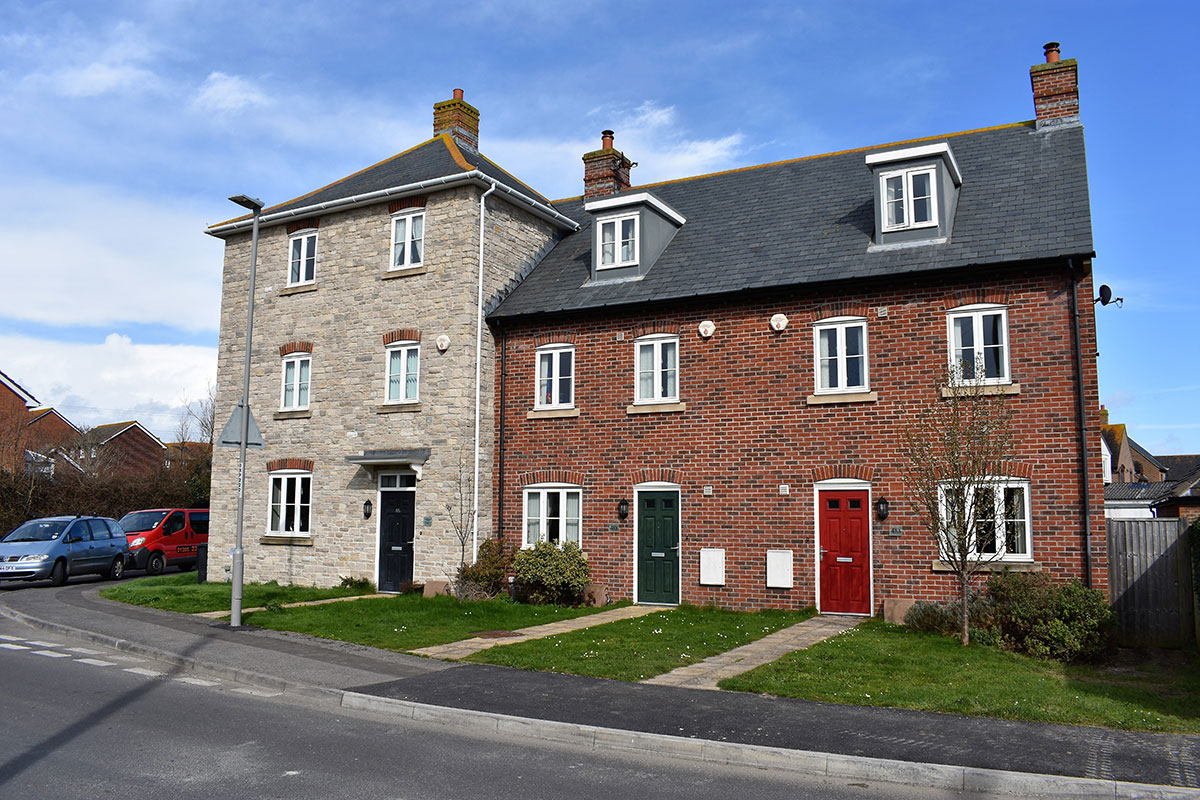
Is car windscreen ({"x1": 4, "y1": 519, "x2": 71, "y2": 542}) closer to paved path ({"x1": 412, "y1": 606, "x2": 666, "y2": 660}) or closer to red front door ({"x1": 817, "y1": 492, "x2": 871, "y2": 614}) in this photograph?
paved path ({"x1": 412, "y1": 606, "x2": 666, "y2": 660})

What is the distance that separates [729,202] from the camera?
2103 centimetres

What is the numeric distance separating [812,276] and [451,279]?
7823mm

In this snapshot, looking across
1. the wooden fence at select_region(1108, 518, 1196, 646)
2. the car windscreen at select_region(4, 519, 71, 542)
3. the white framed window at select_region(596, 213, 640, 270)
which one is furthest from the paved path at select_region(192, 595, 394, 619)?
the wooden fence at select_region(1108, 518, 1196, 646)

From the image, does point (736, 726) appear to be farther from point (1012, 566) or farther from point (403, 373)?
point (403, 373)

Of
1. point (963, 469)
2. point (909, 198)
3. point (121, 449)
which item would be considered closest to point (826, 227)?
point (909, 198)

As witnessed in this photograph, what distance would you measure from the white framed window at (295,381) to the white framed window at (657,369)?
27.6 feet

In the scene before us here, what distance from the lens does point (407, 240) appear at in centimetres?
2056

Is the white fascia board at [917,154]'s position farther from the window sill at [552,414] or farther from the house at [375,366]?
the house at [375,366]

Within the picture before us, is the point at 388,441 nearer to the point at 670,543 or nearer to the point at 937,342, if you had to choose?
the point at 670,543

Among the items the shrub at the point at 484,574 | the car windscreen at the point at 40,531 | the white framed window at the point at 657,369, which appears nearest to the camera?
the white framed window at the point at 657,369

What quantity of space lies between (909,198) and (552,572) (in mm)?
9853

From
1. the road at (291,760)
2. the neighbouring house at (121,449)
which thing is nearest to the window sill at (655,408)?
the road at (291,760)

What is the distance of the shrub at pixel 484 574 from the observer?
18234mm

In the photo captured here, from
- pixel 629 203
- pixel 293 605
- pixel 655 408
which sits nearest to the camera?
pixel 293 605
